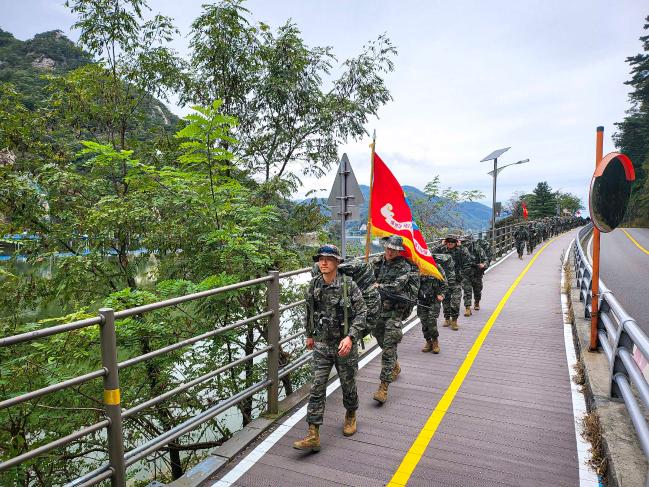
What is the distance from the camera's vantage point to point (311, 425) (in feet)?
14.1

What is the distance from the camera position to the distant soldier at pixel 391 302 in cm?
552

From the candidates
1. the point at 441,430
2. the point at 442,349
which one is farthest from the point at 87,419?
the point at 442,349

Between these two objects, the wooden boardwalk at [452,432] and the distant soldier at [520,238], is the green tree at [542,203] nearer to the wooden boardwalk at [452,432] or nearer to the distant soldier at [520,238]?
the distant soldier at [520,238]

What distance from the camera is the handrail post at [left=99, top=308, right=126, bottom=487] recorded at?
297 centimetres

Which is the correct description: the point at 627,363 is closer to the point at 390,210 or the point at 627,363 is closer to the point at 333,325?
the point at 333,325

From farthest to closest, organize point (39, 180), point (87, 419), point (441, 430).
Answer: point (39, 180) → point (87, 419) → point (441, 430)

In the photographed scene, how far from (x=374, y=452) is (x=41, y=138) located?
8949mm

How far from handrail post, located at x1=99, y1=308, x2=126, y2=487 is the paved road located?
387 inches

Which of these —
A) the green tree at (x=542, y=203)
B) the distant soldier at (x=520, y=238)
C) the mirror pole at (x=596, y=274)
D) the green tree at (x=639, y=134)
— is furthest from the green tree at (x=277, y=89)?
the green tree at (x=542, y=203)

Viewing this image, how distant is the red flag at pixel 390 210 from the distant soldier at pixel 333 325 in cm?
207

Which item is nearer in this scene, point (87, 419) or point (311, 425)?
point (311, 425)

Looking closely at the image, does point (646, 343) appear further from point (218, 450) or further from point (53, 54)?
point (53, 54)

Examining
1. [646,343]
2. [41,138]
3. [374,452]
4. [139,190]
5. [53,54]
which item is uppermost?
[53,54]

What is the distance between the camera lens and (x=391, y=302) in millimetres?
5770
